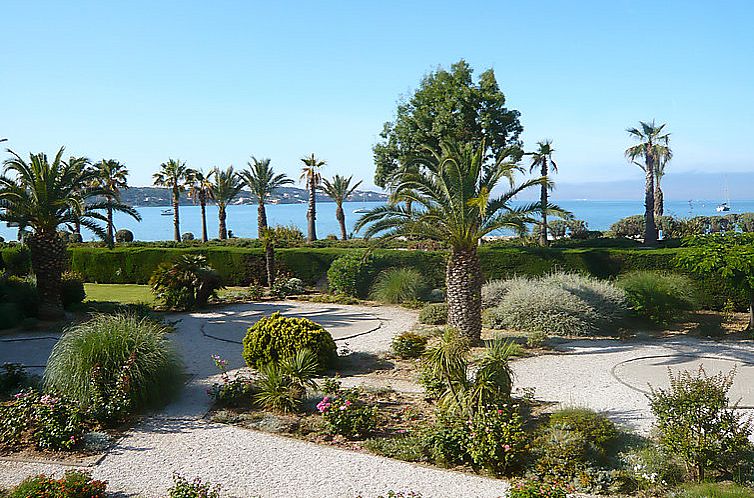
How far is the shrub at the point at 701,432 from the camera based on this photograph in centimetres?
595

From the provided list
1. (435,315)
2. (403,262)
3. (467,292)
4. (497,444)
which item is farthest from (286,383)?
(403,262)

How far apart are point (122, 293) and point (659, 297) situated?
17002 millimetres

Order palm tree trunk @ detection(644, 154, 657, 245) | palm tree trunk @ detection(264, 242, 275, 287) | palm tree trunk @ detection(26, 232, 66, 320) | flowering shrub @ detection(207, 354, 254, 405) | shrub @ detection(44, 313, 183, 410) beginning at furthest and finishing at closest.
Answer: palm tree trunk @ detection(644, 154, 657, 245), palm tree trunk @ detection(264, 242, 275, 287), palm tree trunk @ detection(26, 232, 66, 320), flowering shrub @ detection(207, 354, 254, 405), shrub @ detection(44, 313, 183, 410)

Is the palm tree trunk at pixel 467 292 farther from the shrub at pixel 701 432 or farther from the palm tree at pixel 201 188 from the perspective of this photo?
the palm tree at pixel 201 188

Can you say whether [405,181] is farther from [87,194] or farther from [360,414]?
[87,194]

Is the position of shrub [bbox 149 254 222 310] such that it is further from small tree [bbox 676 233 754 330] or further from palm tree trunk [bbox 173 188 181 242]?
palm tree trunk [bbox 173 188 181 242]

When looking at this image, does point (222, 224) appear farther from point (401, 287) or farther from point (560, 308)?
point (560, 308)

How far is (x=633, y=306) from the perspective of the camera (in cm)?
1414

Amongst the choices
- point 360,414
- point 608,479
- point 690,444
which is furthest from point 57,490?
point 690,444

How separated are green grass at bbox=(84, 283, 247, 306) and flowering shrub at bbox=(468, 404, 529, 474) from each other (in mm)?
13707

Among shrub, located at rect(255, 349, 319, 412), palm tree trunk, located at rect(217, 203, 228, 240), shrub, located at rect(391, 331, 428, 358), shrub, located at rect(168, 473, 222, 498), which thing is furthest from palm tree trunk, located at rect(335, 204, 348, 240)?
shrub, located at rect(168, 473, 222, 498)

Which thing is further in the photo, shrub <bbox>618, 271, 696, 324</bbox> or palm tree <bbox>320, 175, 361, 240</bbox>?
palm tree <bbox>320, 175, 361, 240</bbox>

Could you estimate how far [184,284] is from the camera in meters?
17.2

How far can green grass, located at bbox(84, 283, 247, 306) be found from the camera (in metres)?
19.3
